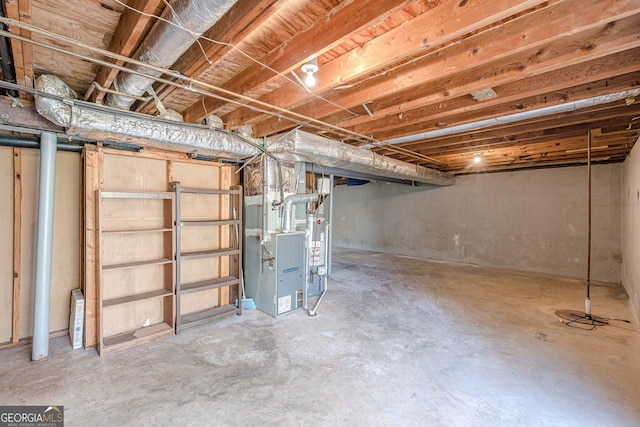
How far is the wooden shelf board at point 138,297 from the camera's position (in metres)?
2.68

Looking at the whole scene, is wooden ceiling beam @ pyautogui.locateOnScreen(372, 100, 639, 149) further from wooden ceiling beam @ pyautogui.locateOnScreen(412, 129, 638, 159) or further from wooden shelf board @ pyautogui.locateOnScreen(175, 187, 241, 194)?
wooden shelf board @ pyautogui.locateOnScreen(175, 187, 241, 194)

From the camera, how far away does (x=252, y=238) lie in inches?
148

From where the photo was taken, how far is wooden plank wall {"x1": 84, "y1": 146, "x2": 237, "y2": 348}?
265 cm

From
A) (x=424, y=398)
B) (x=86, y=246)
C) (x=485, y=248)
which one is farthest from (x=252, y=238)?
(x=485, y=248)

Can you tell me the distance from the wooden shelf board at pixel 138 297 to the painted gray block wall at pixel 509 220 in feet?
21.0

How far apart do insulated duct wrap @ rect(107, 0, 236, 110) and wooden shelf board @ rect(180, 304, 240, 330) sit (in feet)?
7.62

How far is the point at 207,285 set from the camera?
3.19m

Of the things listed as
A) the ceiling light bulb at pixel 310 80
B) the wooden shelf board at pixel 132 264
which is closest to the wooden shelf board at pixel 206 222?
the wooden shelf board at pixel 132 264

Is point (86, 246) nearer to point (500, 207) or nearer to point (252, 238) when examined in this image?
point (252, 238)

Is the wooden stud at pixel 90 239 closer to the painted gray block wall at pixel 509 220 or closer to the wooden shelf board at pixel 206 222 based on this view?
the wooden shelf board at pixel 206 222

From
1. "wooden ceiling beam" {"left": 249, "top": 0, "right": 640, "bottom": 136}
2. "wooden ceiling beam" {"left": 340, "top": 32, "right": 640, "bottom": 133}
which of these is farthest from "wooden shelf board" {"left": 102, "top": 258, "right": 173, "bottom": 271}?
"wooden ceiling beam" {"left": 340, "top": 32, "right": 640, "bottom": 133}

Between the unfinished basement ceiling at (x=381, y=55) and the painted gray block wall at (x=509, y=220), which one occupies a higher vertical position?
the unfinished basement ceiling at (x=381, y=55)

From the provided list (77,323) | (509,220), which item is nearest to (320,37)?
(77,323)

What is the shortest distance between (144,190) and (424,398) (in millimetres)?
3195
